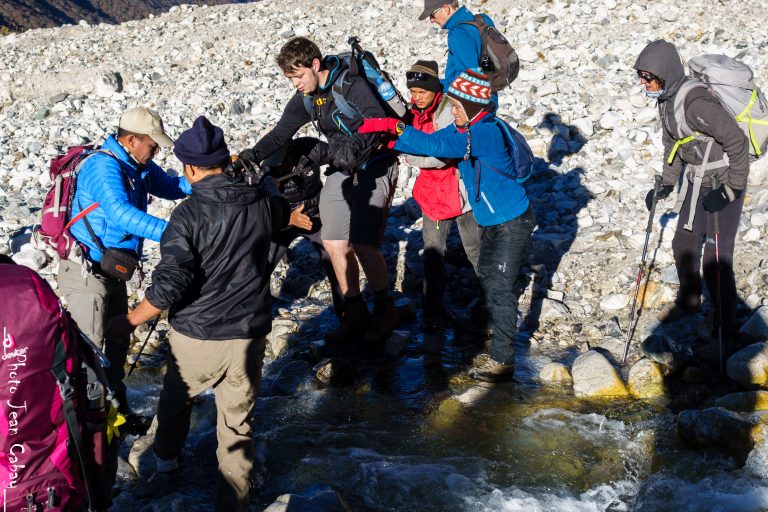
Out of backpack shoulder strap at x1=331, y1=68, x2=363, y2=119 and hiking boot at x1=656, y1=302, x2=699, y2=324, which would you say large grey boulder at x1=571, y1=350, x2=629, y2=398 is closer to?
hiking boot at x1=656, y1=302, x2=699, y2=324

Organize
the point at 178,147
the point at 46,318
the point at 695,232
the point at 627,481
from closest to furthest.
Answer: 1. the point at 46,318
2. the point at 178,147
3. the point at 627,481
4. the point at 695,232

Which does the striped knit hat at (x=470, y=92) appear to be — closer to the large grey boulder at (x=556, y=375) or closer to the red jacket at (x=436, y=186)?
the red jacket at (x=436, y=186)

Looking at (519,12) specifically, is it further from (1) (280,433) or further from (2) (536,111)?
(1) (280,433)

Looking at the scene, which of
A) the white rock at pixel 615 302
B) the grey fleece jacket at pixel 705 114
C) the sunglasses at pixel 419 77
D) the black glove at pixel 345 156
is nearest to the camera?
the black glove at pixel 345 156

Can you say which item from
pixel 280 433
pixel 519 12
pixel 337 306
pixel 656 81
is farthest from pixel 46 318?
pixel 519 12

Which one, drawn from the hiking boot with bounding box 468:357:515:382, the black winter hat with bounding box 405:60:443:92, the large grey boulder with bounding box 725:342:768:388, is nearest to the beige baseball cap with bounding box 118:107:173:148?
the black winter hat with bounding box 405:60:443:92

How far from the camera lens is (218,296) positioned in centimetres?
407

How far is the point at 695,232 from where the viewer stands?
6.10m

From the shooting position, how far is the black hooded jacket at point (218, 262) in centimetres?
384

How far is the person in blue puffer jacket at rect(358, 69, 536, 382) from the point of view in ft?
16.8

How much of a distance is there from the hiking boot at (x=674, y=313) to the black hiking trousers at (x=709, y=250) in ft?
0.81

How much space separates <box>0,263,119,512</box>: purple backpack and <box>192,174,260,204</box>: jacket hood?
108 cm

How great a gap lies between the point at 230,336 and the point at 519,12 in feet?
37.2

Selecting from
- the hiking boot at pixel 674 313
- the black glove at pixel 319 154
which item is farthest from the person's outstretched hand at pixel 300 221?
the hiking boot at pixel 674 313
